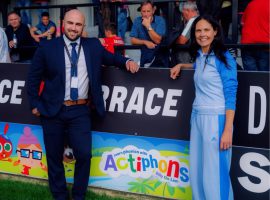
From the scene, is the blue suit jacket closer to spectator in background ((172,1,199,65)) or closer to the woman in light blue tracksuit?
spectator in background ((172,1,199,65))

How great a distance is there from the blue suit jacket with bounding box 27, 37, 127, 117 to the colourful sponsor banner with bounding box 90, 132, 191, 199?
41 centimetres

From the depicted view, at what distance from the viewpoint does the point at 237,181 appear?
3561mm

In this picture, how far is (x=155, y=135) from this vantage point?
388 cm

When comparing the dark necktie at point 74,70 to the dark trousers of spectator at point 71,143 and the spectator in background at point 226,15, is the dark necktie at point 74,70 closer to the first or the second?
the dark trousers of spectator at point 71,143

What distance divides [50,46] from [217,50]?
1512 mm

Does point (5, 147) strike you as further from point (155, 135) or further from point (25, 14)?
point (25, 14)

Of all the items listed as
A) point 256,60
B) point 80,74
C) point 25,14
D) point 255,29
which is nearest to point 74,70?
point 80,74

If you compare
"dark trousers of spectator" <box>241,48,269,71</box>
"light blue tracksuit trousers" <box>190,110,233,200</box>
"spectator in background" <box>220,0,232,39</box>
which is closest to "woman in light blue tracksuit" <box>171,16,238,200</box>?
"light blue tracksuit trousers" <box>190,110,233,200</box>

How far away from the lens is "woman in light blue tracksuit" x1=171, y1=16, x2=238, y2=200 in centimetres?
307

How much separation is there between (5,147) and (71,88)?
4.61 ft

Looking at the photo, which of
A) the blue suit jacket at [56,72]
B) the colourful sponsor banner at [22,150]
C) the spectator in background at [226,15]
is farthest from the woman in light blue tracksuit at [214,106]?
the spectator in background at [226,15]

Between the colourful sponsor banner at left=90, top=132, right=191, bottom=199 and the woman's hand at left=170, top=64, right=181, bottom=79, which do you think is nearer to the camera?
the woman's hand at left=170, top=64, right=181, bottom=79

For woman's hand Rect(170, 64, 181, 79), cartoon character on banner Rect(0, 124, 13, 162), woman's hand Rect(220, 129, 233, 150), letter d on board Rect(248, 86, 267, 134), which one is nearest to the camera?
woman's hand Rect(220, 129, 233, 150)

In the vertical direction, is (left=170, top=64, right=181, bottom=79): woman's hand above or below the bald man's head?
below
